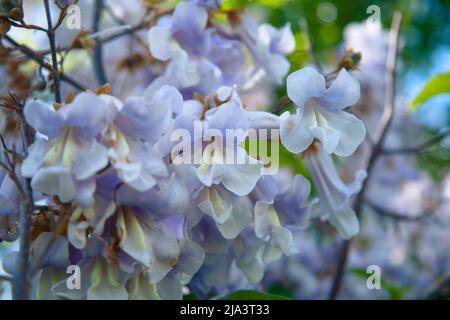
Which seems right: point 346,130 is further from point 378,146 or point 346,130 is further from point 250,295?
point 378,146

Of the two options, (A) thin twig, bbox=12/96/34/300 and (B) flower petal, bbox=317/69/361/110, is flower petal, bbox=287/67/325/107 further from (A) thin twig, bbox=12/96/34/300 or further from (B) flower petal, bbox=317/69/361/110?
(A) thin twig, bbox=12/96/34/300

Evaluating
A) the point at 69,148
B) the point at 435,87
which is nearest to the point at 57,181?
the point at 69,148

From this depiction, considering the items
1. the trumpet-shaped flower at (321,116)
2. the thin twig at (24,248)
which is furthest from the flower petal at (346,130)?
the thin twig at (24,248)

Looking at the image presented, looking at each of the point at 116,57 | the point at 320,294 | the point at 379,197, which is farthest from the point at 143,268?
the point at 379,197

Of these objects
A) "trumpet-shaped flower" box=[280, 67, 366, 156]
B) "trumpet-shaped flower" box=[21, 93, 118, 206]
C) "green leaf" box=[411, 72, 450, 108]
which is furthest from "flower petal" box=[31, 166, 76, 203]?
"green leaf" box=[411, 72, 450, 108]

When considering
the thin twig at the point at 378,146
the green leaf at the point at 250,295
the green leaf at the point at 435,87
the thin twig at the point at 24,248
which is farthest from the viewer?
the thin twig at the point at 378,146

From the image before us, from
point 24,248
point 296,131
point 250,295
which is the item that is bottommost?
point 250,295

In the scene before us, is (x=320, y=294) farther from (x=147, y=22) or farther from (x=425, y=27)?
(x=425, y=27)

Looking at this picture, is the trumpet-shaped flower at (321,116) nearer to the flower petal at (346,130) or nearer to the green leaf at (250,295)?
the flower petal at (346,130)
